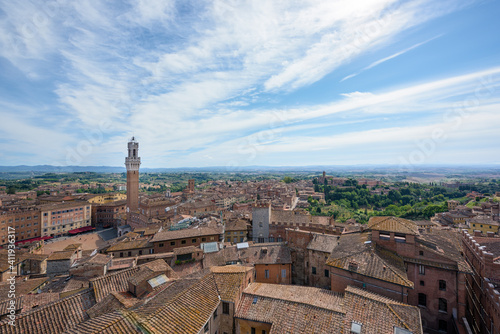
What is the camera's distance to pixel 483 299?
17688 millimetres

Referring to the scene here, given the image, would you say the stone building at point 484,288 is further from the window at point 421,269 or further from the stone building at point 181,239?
the stone building at point 181,239

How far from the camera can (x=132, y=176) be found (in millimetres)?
67562

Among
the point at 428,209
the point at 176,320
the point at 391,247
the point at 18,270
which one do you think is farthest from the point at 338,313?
the point at 428,209

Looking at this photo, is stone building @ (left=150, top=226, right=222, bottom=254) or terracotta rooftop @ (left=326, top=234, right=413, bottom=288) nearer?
terracotta rooftop @ (left=326, top=234, right=413, bottom=288)

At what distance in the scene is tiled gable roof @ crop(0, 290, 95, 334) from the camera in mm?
11031

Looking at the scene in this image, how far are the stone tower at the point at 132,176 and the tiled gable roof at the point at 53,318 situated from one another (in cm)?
5814

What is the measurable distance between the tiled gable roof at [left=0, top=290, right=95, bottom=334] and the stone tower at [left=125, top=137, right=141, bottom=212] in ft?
191

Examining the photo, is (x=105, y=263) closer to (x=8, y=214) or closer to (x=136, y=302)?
(x=136, y=302)

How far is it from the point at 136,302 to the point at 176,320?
4501 millimetres

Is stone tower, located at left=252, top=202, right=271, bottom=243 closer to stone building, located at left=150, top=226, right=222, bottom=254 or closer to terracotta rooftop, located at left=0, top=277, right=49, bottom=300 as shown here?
stone building, located at left=150, top=226, right=222, bottom=254

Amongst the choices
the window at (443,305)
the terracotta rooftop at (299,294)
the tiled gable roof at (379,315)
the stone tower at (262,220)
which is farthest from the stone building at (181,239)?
the window at (443,305)

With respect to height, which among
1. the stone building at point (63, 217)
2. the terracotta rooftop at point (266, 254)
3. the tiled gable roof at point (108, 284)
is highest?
the tiled gable roof at point (108, 284)

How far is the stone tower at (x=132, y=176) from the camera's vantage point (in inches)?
2640

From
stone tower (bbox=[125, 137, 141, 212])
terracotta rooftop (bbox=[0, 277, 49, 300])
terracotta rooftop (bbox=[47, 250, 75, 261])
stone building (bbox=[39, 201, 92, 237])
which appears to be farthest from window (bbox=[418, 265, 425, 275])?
stone building (bbox=[39, 201, 92, 237])
